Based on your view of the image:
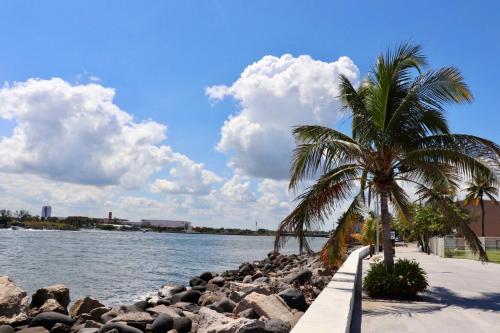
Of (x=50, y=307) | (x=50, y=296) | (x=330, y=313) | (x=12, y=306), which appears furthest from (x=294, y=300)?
(x=50, y=296)

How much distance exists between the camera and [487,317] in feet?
35.0

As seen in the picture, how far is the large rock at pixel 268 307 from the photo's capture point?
390 inches

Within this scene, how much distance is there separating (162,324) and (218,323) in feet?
7.16

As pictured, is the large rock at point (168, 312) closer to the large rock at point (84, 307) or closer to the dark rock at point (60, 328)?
the dark rock at point (60, 328)

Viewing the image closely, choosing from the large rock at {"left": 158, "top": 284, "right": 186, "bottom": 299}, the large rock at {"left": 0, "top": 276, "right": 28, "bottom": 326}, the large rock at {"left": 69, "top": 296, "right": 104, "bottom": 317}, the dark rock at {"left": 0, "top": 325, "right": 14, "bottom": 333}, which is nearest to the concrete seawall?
the dark rock at {"left": 0, "top": 325, "right": 14, "bottom": 333}

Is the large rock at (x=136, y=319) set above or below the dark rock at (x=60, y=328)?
above

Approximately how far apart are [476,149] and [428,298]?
13.3ft

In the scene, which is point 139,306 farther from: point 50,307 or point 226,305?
point 226,305

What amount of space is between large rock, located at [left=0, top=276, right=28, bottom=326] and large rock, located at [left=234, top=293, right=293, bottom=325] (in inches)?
230

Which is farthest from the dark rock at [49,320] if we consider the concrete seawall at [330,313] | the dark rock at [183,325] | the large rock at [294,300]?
the concrete seawall at [330,313]

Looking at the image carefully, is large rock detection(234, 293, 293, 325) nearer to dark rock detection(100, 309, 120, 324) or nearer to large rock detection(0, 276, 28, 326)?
dark rock detection(100, 309, 120, 324)

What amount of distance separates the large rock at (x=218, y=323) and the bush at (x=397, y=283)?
5009 mm

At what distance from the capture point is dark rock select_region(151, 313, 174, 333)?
35.1 feet

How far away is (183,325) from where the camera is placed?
35.5 feet
